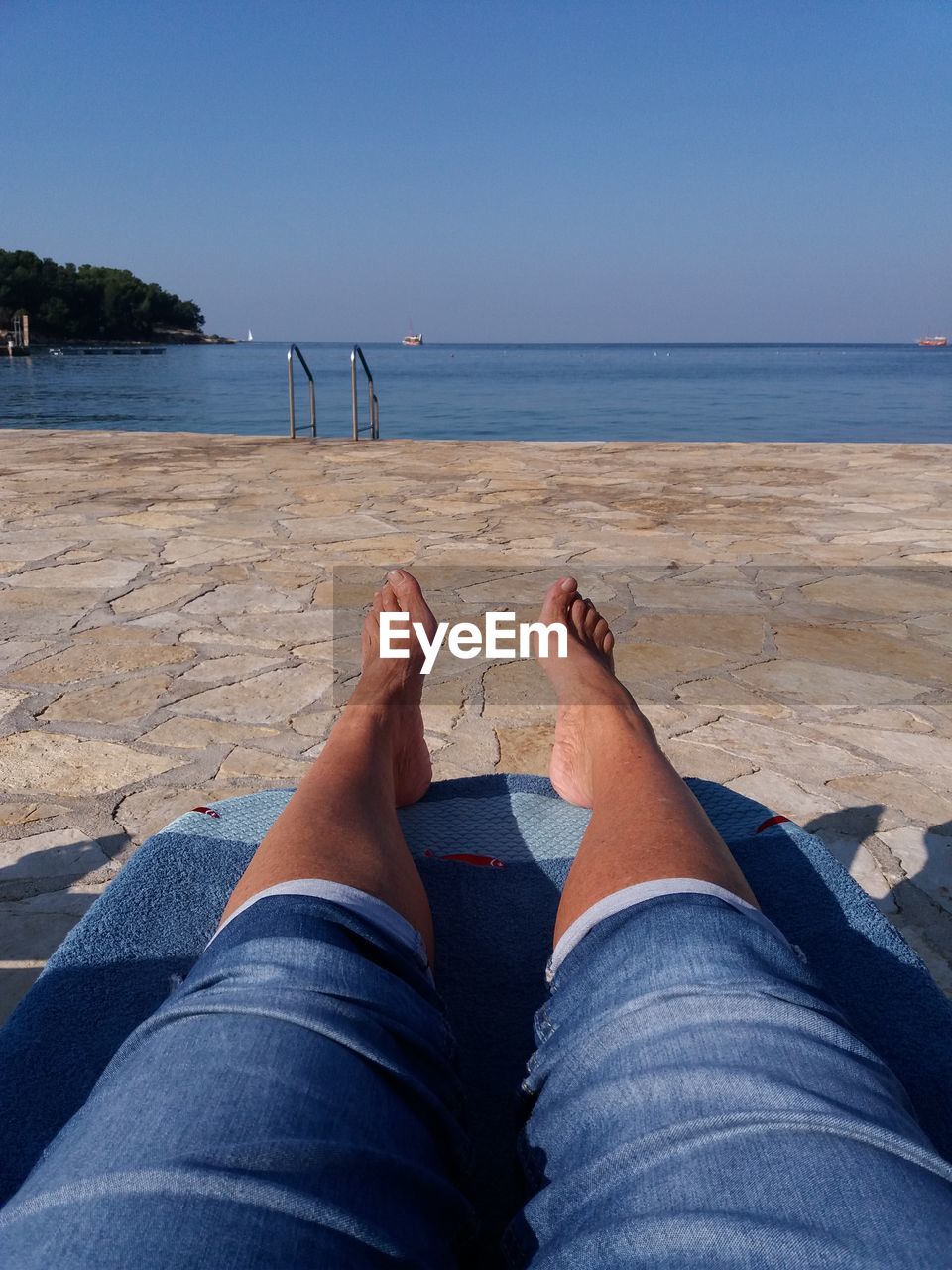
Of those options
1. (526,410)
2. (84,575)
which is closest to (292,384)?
(84,575)

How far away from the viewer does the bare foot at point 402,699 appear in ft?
5.18

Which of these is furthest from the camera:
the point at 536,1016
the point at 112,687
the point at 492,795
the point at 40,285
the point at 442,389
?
the point at 40,285

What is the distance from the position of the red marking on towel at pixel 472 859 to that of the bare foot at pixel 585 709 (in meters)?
0.18

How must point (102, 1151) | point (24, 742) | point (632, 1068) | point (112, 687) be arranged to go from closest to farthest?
point (102, 1151) < point (632, 1068) < point (24, 742) < point (112, 687)

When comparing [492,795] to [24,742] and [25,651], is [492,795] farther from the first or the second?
[25,651]

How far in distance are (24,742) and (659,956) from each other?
1.99 m

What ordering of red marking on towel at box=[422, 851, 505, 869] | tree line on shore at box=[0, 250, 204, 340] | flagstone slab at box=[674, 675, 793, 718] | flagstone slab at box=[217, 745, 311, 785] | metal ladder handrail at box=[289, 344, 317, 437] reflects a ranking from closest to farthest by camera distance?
red marking on towel at box=[422, 851, 505, 869] → flagstone slab at box=[217, 745, 311, 785] → flagstone slab at box=[674, 675, 793, 718] → metal ladder handrail at box=[289, 344, 317, 437] → tree line on shore at box=[0, 250, 204, 340]

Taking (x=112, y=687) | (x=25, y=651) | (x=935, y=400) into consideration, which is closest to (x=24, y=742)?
(x=112, y=687)

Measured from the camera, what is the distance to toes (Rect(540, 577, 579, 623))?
215 cm

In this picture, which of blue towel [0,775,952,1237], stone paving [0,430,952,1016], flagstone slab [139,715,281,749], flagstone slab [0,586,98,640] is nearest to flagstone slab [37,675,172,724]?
stone paving [0,430,952,1016]

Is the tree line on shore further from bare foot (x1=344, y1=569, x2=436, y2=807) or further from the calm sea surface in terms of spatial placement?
bare foot (x1=344, y1=569, x2=436, y2=807)

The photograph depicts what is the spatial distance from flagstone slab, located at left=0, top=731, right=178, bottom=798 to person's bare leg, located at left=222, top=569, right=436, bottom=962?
78cm

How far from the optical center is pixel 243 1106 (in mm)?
695

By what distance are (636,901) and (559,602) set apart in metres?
1.26
